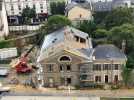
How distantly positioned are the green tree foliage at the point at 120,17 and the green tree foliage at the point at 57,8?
1483cm

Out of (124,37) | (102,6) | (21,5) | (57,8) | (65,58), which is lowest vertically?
(65,58)

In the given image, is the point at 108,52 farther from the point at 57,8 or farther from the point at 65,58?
the point at 57,8

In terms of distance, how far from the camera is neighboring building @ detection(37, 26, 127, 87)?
49156 mm

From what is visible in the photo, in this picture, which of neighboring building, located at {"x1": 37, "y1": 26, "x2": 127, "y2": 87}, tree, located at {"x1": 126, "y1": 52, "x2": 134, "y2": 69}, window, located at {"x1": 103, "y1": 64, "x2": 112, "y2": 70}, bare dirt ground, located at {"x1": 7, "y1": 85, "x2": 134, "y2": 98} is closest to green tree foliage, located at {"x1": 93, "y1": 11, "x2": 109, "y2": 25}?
tree, located at {"x1": 126, "y1": 52, "x2": 134, "y2": 69}

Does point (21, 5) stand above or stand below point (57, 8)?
above

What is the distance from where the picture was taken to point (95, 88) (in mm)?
49406

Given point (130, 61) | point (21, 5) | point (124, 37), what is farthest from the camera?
point (21, 5)

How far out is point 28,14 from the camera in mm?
75688

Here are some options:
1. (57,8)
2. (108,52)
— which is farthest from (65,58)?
(57,8)

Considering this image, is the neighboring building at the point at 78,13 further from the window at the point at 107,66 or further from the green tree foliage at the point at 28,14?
the window at the point at 107,66

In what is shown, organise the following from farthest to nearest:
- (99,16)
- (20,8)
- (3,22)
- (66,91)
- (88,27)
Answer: (20,8) → (99,16) → (3,22) → (88,27) → (66,91)

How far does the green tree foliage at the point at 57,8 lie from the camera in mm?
77562

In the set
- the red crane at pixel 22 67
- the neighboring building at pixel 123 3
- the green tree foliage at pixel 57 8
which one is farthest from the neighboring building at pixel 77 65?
the green tree foliage at pixel 57 8

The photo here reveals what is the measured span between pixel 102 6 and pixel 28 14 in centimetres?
1356
